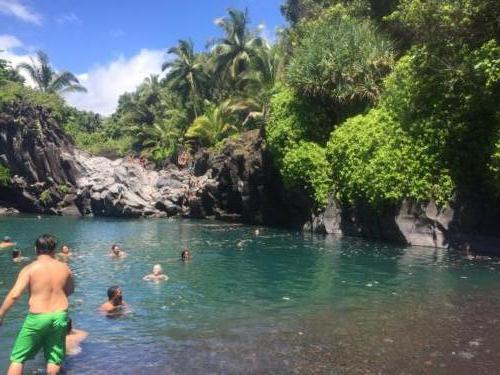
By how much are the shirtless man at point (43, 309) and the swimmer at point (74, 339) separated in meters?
3.24

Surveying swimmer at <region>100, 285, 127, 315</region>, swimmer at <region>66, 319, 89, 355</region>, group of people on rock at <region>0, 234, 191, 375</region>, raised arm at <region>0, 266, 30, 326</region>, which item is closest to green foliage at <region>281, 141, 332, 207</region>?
swimmer at <region>100, 285, 127, 315</region>

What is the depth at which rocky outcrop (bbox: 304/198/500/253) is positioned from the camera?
80.5ft

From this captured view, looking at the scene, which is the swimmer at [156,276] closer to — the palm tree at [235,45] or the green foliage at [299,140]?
the green foliage at [299,140]

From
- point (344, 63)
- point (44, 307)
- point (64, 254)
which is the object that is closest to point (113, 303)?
point (44, 307)

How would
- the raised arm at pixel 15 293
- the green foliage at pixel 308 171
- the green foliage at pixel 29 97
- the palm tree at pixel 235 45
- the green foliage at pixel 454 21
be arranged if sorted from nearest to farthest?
1. the raised arm at pixel 15 293
2. the green foliage at pixel 454 21
3. the green foliage at pixel 308 171
4. the green foliage at pixel 29 97
5. the palm tree at pixel 235 45

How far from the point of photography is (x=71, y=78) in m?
70.7

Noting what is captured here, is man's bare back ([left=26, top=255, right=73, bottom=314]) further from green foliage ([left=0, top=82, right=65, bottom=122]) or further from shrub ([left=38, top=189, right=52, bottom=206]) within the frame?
green foliage ([left=0, top=82, right=65, bottom=122])

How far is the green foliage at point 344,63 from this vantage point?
105 feet

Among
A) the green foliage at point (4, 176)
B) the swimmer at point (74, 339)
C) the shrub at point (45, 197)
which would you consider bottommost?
the swimmer at point (74, 339)

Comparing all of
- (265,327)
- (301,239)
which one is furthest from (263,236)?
(265,327)

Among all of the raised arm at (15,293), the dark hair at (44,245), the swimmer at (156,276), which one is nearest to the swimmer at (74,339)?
the raised arm at (15,293)

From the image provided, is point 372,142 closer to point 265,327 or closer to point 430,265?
point 430,265

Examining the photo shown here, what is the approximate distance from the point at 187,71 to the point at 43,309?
60.5 meters

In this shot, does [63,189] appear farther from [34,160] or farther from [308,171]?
[308,171]
